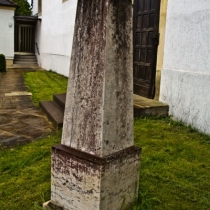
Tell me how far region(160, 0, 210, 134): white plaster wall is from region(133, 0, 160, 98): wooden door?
0.43 metres

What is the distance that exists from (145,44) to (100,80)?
15.2 feet

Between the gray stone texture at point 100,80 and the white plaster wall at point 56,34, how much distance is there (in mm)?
9407

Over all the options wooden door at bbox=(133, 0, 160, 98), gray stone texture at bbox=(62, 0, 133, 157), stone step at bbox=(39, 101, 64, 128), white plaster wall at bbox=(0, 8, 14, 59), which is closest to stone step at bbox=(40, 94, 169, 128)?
stone step at bbox=(39, 101, 64, 128)

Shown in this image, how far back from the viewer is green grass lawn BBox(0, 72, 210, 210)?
2516 millimetres

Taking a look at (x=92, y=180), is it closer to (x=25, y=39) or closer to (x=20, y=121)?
(x=20, y=121)

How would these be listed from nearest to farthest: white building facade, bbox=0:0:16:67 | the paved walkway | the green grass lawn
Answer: the green grass lawn, the paved walkway, white building facade, bbox=0:0:16:67

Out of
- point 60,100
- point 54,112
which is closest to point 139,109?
point 54,112

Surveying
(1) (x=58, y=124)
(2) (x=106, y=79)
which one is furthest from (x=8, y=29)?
(2) (x=106, y=79)

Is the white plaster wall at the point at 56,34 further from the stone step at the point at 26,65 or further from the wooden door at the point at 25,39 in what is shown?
the wooden door at the point at 25,39

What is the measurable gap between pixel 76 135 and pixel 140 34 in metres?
4.93

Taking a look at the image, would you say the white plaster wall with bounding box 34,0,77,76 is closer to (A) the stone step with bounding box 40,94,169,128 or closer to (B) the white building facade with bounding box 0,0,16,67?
(B) the white building facade with bounding box 0,0,16,67

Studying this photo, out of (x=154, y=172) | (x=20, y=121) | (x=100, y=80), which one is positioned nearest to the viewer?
(x=100, y=80)

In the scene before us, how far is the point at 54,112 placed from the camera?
5.43 metres

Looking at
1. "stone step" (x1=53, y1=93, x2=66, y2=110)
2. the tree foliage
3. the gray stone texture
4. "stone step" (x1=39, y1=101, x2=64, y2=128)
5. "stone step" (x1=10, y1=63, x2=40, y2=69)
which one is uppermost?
the tree foliage
